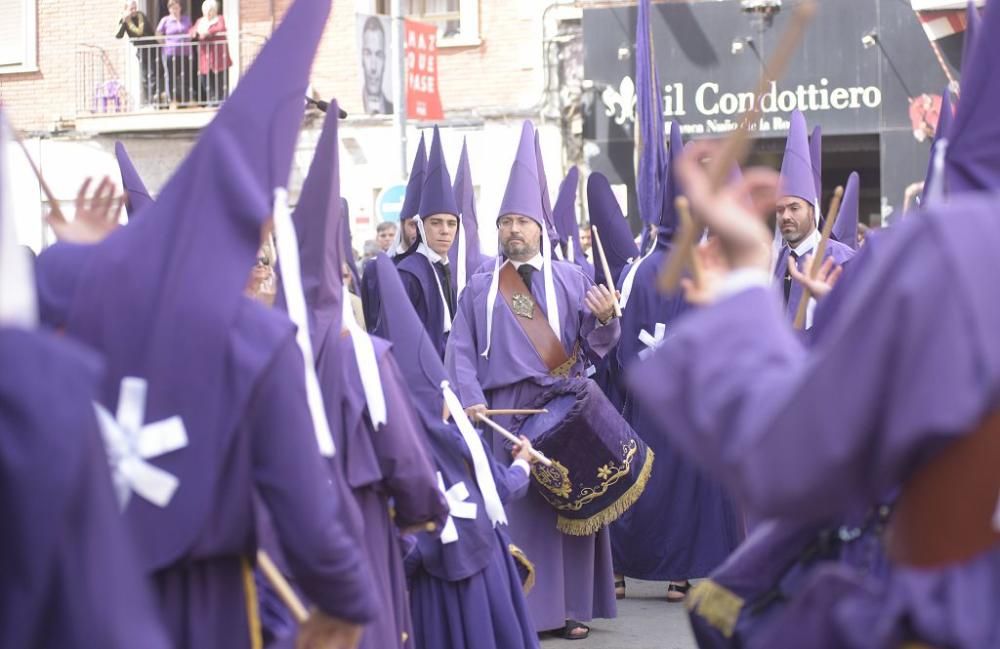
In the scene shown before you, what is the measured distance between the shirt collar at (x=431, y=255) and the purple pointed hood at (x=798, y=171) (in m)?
2.26

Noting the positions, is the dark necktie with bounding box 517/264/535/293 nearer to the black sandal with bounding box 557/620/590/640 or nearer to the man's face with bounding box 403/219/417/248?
the black sandal with bounding box 557/620/590/640

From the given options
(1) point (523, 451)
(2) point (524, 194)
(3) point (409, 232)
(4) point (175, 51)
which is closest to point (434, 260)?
(3) point (409, 232)

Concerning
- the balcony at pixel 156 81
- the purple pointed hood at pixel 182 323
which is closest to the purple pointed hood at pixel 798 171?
the purple pointed hood at pixel 182 323

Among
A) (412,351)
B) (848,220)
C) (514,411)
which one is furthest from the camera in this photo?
(848,220)

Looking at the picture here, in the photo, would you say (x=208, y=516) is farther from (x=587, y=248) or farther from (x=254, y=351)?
(x=587, y=248)

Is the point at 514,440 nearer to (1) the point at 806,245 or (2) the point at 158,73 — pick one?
(1) the point at 806,245

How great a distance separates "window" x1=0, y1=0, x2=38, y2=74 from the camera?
23656mm

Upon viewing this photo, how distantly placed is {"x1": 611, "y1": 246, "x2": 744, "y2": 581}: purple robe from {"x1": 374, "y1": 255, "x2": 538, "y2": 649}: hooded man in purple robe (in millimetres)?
2804

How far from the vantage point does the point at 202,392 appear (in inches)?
127

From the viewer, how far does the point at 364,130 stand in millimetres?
21109

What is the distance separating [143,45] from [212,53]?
1.06 meters

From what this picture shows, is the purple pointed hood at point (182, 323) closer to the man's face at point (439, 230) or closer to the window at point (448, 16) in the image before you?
the man's face at point (439, 230)

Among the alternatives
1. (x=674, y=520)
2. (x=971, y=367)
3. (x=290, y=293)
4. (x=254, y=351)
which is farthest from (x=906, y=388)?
(x=674, y=520)

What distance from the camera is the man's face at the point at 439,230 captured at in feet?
31.8
